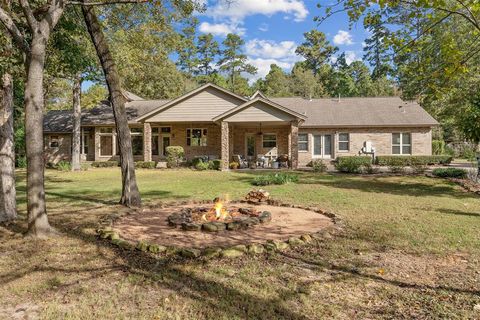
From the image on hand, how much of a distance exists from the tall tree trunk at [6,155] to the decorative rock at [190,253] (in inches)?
181

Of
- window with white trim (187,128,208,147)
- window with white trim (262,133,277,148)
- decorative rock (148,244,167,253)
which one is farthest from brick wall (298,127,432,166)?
decorative rock (148,244,167,253)

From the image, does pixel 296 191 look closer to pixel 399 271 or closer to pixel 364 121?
pixel 399 271

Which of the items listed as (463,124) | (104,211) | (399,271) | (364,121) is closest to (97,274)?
(399,271)

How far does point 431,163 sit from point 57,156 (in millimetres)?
28878

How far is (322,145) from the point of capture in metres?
26.0

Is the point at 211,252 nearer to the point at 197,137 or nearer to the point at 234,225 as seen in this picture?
the point at 234,225

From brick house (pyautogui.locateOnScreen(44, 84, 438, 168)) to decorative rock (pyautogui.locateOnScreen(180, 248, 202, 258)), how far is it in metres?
16.5

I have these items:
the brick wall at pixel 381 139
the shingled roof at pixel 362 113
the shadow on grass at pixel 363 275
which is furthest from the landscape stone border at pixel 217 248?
the shingled roof at pixel 362 113

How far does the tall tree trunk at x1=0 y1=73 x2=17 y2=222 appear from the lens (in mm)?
7316

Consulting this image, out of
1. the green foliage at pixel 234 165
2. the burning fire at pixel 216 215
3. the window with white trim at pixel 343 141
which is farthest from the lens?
the window with white trim at pixel 343 141

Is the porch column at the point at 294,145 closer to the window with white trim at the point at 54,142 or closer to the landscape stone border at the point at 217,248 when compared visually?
the landscape stone border at the point at 217,248

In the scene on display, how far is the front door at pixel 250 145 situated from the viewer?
1031 inches

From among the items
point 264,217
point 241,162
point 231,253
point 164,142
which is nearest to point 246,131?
point 241,162

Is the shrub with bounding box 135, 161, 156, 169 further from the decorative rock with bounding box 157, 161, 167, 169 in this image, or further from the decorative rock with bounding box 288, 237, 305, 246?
the decorative rock with bounding box 288, 237, 305, 246
